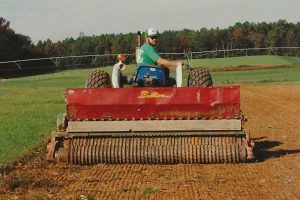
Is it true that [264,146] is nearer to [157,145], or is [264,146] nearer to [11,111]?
[157,145]

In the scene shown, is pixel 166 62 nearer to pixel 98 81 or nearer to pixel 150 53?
pixel 150 53

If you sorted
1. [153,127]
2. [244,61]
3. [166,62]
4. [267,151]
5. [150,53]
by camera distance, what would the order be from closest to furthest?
[153,127]
[166,62]
[150,53]
[267,151]
[244,61]

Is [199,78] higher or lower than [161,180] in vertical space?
higher

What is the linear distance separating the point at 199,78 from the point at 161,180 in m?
2.80

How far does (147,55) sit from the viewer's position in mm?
11297

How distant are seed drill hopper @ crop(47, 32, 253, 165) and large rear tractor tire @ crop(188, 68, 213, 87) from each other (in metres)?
0.67

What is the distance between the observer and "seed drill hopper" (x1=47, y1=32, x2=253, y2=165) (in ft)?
33.7

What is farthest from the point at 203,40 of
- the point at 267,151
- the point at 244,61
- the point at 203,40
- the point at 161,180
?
the point at 161,180

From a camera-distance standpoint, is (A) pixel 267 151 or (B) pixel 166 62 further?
(A) pixel 267 151

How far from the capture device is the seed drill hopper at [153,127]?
10.3 metres

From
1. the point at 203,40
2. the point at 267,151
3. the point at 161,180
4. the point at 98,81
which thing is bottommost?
the point at 203,40

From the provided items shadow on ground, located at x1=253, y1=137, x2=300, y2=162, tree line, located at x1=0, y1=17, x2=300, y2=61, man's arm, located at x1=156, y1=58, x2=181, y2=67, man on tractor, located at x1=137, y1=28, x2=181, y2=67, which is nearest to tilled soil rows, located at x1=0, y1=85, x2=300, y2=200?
shadow on ground, located at x1=253, y1=137, x2=300, y2=162

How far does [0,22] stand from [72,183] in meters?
82.0

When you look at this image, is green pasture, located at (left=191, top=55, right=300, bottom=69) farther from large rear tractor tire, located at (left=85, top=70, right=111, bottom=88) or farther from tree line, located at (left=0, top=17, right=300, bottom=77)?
large rear tractor tire, located at (left=85, top=70, right=111, bottom=88)
